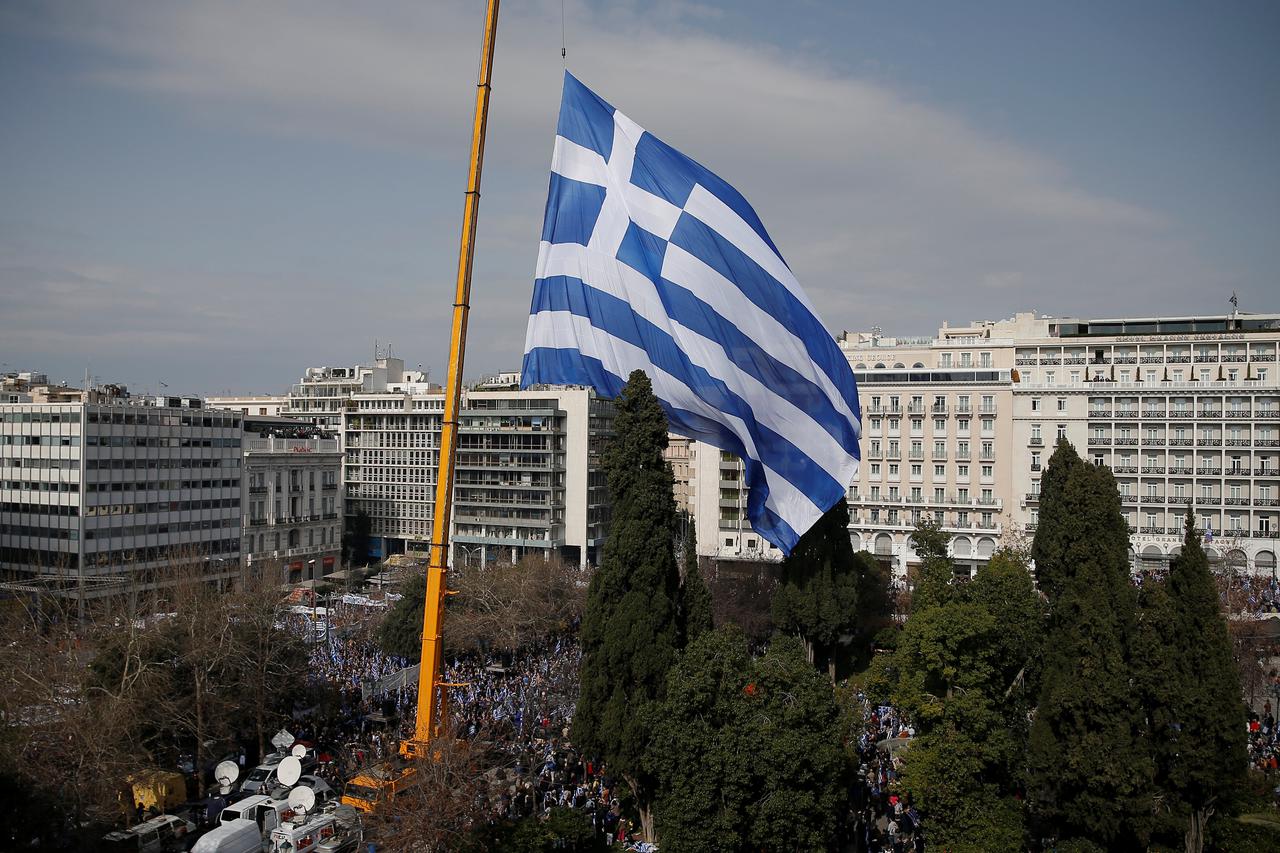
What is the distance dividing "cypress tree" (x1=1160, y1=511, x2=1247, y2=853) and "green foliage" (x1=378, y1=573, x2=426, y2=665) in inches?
1133

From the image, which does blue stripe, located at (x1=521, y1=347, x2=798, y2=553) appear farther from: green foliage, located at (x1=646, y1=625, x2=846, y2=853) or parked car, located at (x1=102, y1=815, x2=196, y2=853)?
parked car, located at (x1=102, y1=815, x2=196, y2=853)

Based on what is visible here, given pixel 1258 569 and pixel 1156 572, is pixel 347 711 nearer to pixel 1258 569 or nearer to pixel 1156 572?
pixel 1156 572

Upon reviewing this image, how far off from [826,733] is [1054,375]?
2312 inches

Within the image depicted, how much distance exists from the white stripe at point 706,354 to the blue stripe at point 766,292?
1.35m

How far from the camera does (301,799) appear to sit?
25875 millimetres

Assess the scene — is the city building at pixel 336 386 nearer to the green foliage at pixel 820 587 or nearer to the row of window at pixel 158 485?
the row of window at pixel 158 485

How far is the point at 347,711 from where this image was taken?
1396 inches

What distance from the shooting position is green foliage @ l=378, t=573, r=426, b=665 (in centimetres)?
4247

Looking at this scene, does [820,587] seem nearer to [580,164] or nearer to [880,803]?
[880,803]

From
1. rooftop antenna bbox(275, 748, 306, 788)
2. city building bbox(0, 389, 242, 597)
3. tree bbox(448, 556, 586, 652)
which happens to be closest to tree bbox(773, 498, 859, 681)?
tree bbox(448, 556, 586, 652)

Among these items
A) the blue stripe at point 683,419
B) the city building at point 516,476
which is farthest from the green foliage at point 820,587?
the city building at point 516,476

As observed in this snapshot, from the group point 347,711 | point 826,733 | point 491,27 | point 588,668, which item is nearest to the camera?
point 491,27

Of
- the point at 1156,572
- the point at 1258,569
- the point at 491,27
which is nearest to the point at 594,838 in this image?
the point at 491,27

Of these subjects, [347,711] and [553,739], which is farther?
[347,711]
